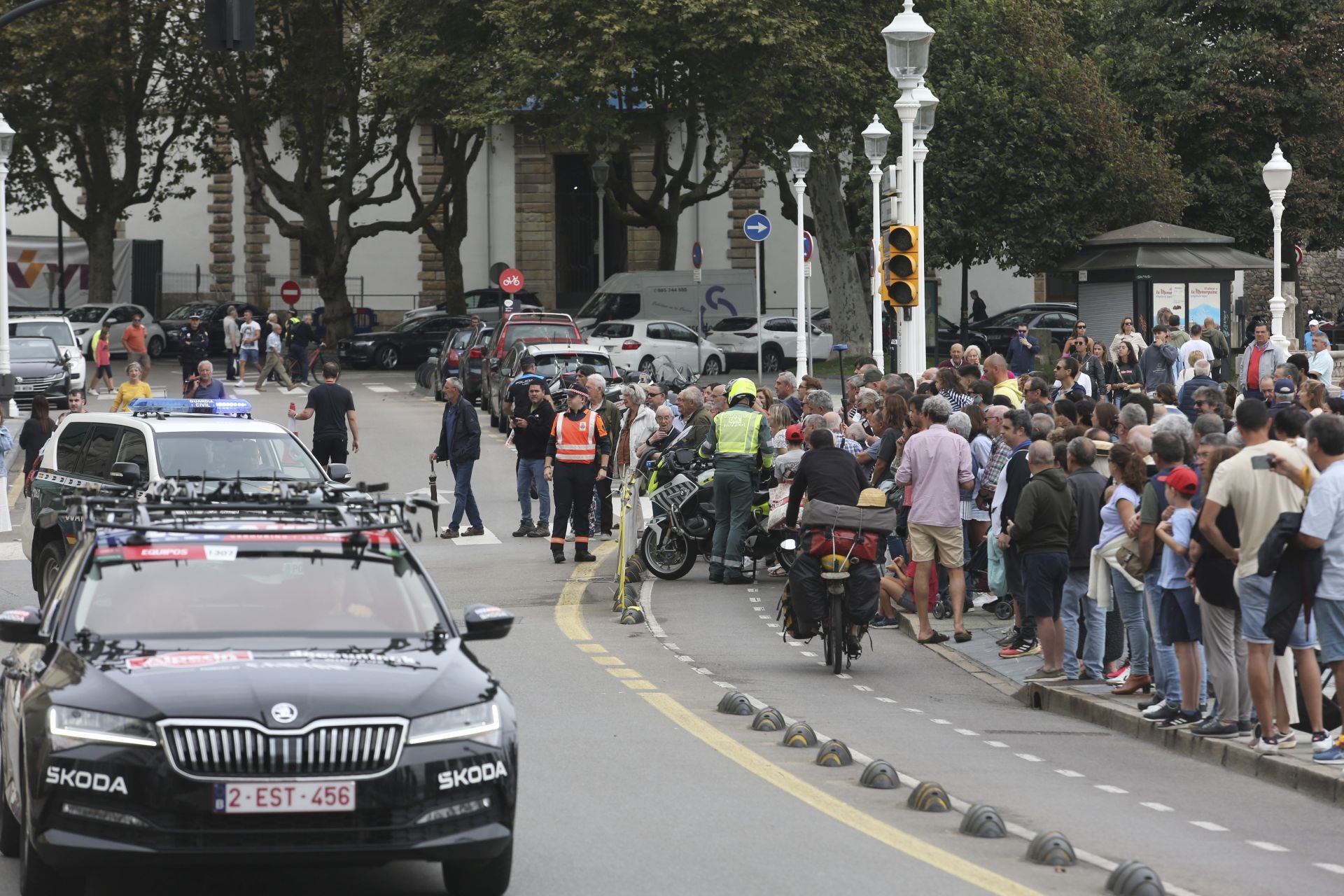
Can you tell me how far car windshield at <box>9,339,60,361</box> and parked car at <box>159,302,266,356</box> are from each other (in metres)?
15.2

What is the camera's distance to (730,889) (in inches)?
291

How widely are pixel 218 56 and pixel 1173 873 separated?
49.2 m

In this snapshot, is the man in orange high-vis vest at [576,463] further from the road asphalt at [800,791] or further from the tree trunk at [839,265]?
the tree trunk at [839,265]

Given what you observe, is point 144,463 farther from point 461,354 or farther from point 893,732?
point 461,354

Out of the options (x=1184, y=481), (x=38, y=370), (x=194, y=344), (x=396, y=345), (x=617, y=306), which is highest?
Result: (x=617, y=306)

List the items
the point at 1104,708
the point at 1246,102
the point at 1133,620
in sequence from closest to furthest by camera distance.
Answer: the point at 1104,708
the point at 1133,620
the point at 1246,102

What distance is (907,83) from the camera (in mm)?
21859

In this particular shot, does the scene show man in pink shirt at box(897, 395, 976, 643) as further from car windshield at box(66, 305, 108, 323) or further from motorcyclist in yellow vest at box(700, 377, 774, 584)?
car windshield at box(66, 305, 108, 323)

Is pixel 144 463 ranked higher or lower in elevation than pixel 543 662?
higher

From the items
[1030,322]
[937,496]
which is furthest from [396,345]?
[937,496]

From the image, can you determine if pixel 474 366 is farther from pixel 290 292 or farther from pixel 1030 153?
pixel 290 292

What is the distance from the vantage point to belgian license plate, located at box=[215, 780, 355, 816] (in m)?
6.54

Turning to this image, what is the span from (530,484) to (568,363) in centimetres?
1081

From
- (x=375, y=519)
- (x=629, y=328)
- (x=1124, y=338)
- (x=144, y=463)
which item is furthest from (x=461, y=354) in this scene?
(x=375, y=519)
